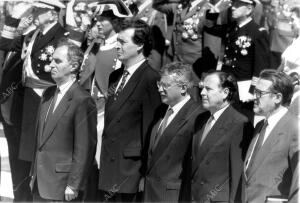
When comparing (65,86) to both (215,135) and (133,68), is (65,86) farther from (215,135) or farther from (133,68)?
(215,135)

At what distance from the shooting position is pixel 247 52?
7.74 meters

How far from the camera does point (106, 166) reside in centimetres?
664

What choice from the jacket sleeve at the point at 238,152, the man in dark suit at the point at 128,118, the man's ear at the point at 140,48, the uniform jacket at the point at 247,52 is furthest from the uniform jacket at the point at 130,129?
the uniform jacket at the point at 247,52

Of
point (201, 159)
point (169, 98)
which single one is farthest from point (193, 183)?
point (169, 98)

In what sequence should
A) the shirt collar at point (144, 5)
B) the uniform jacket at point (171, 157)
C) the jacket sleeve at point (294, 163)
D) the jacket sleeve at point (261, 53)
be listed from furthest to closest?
the shirt collar at point (144, 5) → the jacket sleeve at point (261, 53) → the uniform jacket at point (171, 157) → the jacket sleeve at point (294, 163)

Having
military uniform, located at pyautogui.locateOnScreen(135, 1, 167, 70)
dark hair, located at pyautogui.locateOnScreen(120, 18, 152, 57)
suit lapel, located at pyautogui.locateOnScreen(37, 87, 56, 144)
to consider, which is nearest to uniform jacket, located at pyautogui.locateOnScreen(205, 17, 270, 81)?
military uniform, located at pyautogui.locateOnScreen(135, 1, 167, 70)

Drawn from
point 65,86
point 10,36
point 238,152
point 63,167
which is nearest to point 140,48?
point 65,86

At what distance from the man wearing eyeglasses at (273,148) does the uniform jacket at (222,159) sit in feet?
0.43

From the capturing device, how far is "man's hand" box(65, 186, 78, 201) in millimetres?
6156

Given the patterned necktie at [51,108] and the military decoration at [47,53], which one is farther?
the military decoration at [47,53]

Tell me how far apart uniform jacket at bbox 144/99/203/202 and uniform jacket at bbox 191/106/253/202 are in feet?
0.67

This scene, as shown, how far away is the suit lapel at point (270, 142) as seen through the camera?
5.55 meters

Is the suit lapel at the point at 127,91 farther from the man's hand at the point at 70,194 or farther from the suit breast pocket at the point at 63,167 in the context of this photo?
the man's hand at the point at 70,194

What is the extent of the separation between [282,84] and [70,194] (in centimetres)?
195
